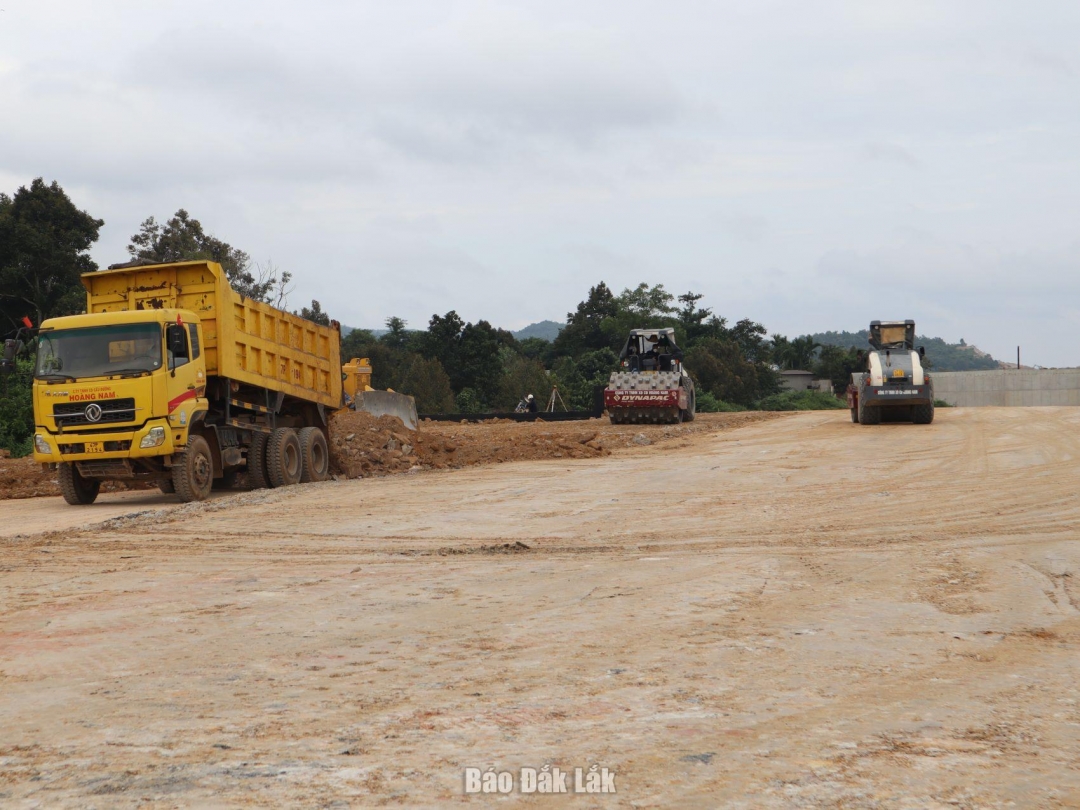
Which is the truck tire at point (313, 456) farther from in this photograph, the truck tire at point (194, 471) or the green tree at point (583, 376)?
the green tree at point (583, 376)

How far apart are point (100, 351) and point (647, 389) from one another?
18.0 m

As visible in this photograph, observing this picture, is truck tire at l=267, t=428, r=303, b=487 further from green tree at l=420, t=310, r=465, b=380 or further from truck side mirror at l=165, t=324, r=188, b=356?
green tree at l=420, t=310, r=465, b=380

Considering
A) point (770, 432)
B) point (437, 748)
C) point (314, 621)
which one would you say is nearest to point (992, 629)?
point (437, 748)

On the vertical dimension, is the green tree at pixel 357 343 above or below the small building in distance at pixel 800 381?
above

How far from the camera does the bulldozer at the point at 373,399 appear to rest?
1085 inches

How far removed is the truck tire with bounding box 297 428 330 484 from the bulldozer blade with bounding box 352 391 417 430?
7160mm

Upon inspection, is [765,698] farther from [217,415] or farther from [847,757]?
[217,415]

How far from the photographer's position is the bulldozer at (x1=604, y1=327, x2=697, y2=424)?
30.5m

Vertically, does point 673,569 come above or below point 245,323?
below

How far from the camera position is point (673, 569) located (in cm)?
852

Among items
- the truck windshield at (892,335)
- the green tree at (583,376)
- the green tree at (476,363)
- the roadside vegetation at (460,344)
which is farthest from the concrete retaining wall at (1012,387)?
the truck windshield at (892,335)

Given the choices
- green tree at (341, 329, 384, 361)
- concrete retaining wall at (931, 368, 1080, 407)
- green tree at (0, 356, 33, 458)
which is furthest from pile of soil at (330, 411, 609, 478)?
green tree at (341, 329, 384, 361)

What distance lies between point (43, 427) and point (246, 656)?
10.9 meters

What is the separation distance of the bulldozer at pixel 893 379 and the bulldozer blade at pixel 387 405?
456 inches
